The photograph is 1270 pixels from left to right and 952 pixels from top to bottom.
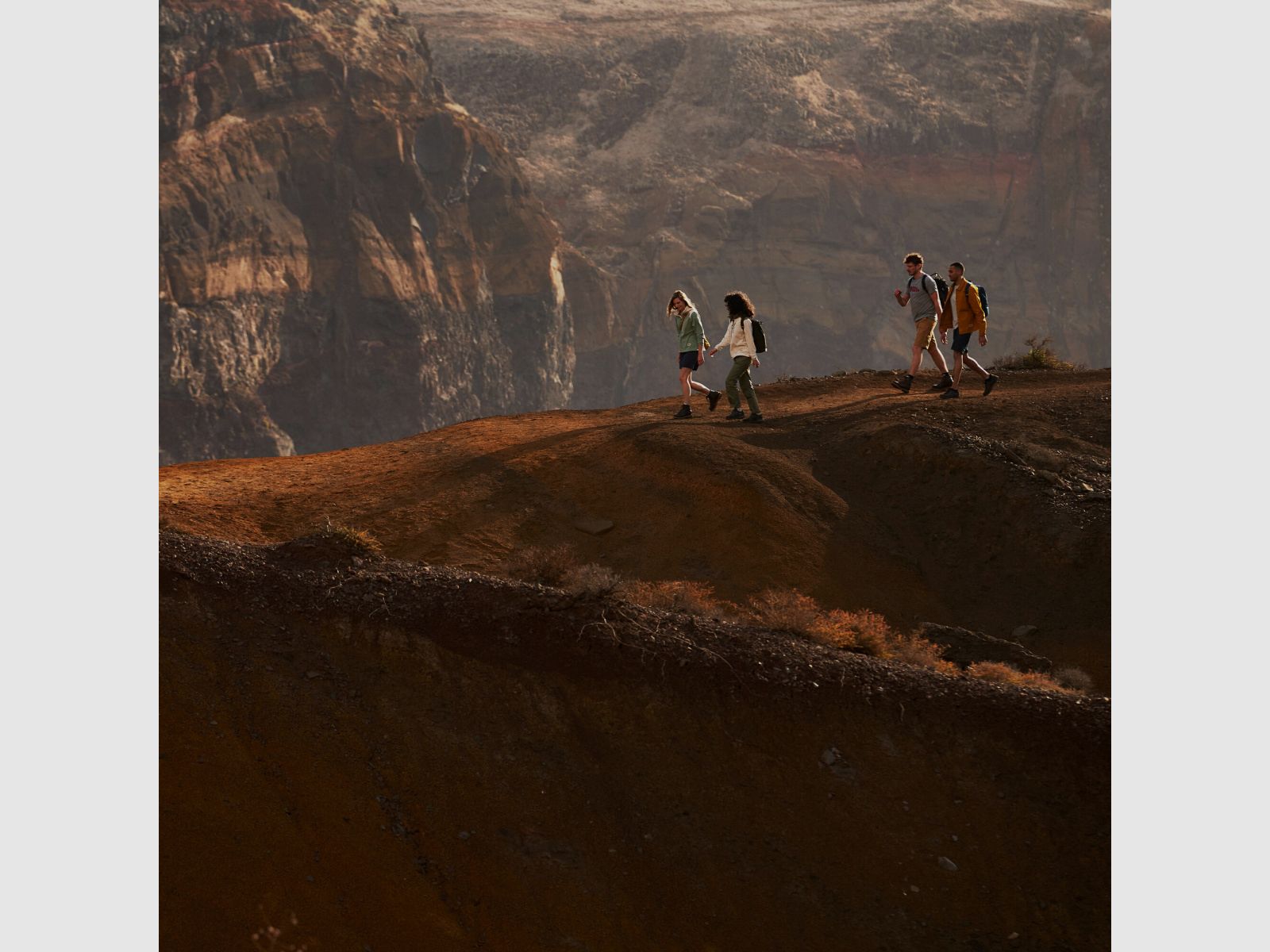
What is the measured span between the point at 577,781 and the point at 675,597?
132 inches

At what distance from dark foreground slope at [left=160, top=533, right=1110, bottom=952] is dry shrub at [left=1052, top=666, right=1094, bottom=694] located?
240cm

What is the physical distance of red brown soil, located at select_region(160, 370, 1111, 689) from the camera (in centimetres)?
1349

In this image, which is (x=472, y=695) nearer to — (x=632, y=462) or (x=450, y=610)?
(x=450, y=610)

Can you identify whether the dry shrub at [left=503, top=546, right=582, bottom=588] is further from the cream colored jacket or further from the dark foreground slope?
the cream colored jacket

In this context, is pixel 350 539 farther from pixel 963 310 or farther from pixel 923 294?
pixel 923 294

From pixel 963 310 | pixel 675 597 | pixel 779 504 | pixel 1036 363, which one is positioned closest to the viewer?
pixel 675 597

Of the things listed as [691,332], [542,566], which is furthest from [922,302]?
[542,566]

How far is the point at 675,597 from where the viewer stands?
11469mm

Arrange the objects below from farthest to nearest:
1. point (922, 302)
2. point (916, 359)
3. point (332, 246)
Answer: point (332, 246), point (916, 359), point (922, 302)

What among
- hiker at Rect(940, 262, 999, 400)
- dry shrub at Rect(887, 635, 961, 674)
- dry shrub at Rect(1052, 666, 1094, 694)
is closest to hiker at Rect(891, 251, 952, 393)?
hiker at Rect(940, 262, 999, 400)

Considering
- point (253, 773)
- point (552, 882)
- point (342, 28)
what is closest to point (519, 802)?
point (552, 882)

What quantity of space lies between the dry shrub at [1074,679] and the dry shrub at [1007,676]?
0.44 m

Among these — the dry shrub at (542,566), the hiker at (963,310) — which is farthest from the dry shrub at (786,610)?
the hiker at (963,310)

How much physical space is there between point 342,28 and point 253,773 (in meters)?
75.7
